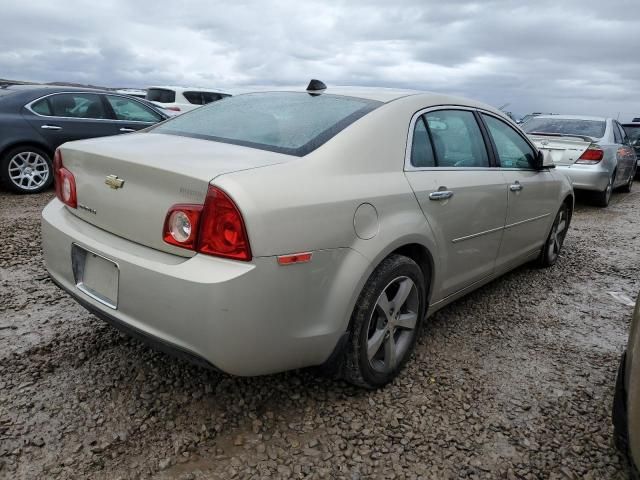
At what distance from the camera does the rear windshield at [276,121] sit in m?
2.30

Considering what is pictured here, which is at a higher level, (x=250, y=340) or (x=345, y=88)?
(x=345, y=88)

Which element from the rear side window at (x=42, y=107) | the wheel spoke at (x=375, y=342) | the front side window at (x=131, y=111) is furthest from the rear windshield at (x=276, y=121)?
the front side window at (x=131, y=111)

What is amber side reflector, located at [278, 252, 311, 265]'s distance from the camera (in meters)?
1.87

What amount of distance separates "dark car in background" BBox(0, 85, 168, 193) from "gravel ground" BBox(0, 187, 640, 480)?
366 cm

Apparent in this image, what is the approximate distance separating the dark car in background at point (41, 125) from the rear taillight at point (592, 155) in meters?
6.77

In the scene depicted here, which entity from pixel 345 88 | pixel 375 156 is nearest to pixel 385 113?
pixel 375 156

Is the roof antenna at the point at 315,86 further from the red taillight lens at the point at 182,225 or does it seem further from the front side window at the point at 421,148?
the red taillight lens at the point at 182,225

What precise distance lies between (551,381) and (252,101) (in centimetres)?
230

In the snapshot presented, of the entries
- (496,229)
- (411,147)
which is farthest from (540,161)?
(411,147)

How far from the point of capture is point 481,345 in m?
3.10

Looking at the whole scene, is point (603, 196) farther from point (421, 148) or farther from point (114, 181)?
point (114, 181)

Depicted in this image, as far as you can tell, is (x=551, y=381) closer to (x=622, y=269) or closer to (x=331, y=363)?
(x=331, y=363)

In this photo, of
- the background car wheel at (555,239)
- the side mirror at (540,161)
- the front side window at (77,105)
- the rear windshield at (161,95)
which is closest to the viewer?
the side mirror at (540,161)

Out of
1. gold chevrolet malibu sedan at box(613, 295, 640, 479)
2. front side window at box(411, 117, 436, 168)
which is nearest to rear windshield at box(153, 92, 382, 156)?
front side window at box(411, 117, 436, 168)
